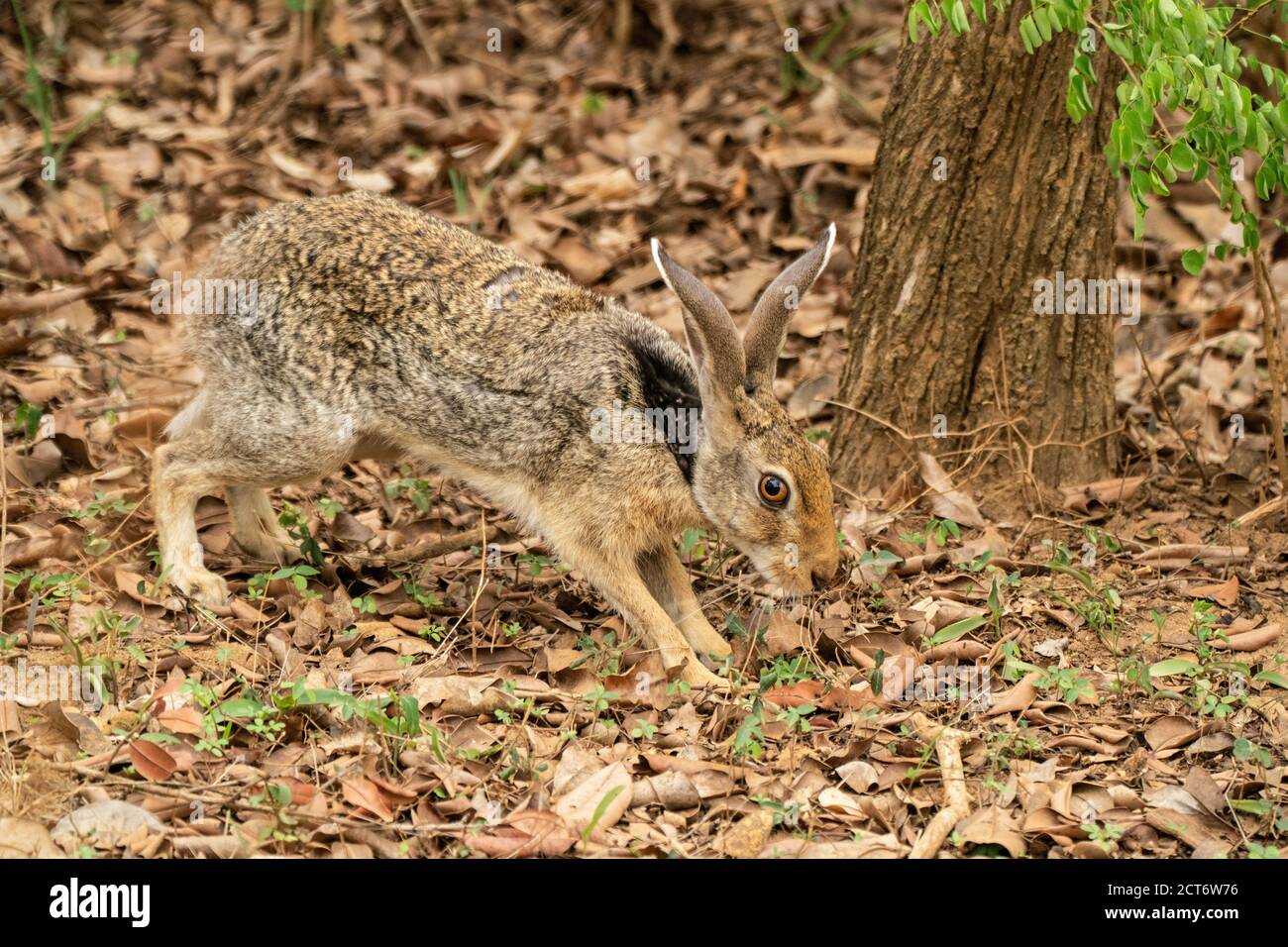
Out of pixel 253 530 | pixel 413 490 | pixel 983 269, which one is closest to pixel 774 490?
pixel 983 269

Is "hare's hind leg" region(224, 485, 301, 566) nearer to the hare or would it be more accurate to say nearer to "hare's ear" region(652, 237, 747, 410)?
the hare

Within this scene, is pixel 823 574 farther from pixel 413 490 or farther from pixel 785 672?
pixel 413 490

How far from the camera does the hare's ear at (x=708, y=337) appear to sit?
6277mm

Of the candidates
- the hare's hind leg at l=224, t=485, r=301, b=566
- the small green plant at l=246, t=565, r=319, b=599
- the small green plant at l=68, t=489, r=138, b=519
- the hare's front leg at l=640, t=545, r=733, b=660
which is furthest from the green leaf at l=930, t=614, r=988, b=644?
the small green plant at l=68, t=489, r=138, b=519

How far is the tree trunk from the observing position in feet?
23.3

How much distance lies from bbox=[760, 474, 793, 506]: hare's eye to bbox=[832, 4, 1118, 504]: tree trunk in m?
1.33

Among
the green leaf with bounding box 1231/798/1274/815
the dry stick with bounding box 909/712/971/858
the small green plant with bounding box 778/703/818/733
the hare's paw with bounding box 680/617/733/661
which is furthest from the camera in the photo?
the hare's paw with bounding box 680/617/733/661

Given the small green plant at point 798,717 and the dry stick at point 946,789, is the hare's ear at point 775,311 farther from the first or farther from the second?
the dry stick at point 946,789

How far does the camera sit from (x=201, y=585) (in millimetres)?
6906

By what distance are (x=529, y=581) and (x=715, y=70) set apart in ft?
20.3

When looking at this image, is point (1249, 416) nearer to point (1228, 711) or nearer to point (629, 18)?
Result: point (1228, 711)

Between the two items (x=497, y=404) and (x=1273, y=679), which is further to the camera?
(x=497, y=404)

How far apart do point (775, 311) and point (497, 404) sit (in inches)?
56.6

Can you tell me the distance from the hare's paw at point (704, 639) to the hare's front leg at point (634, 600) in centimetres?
7
